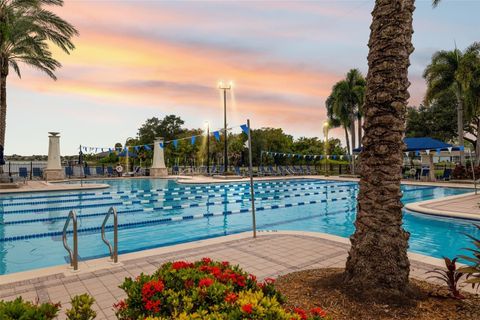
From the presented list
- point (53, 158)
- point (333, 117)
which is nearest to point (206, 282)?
point (53, 158)

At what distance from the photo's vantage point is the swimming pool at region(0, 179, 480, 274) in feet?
26.3

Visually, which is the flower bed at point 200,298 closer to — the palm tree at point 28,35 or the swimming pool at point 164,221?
the swimming pool at point 164,221

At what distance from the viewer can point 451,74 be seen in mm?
23969

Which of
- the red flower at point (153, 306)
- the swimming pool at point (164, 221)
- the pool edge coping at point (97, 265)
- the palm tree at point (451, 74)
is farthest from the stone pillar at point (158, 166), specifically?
the red flower at point (153, 306)

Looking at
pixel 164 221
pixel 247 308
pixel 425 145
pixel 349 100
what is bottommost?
pixel 164 221

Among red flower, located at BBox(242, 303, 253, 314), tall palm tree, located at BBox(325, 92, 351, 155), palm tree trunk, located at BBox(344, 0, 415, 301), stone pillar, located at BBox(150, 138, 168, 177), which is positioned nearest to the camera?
red flower, located at BBox(242, 303, 253, 314)

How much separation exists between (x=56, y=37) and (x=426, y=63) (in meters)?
28.2

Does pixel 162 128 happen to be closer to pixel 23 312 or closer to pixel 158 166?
pixel 158 166

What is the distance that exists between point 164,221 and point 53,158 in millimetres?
17861

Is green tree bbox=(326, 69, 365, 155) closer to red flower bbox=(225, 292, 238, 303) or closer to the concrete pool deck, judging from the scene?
the concrete pool deck

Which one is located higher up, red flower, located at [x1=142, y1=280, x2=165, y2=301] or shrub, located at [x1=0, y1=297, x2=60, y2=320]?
shrub, located at [x1=0, y1=297, x2=60, y2=320]

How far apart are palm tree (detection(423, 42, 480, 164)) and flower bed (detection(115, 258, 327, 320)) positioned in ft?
85.1

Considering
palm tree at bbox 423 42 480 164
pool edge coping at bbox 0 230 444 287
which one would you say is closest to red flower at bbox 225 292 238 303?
pool edge coping at bbox 0 230 444 287

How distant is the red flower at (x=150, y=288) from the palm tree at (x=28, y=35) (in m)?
20.0
